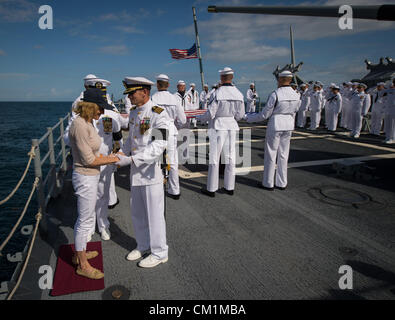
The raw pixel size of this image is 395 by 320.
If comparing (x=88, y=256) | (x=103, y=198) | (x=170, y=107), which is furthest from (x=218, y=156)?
(x=88, y=256)

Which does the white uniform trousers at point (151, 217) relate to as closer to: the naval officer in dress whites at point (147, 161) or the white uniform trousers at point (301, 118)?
the naval officer in dress whites at point (147, 161)

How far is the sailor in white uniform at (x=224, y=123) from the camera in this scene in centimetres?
523

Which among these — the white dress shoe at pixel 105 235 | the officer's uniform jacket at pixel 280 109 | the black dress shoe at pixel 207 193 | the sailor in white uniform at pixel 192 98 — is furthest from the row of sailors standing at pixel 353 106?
the white dress shoe at pixel 105 235

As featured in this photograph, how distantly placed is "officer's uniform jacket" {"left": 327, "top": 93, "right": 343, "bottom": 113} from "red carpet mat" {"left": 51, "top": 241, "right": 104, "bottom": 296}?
13.9 metres

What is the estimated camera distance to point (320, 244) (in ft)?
12.3

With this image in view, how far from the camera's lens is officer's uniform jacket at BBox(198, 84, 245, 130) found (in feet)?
17.1

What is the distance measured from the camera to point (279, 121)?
5.52 metres

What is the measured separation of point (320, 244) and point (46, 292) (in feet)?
11.3

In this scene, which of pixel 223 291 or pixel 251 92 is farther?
pixel 251 92

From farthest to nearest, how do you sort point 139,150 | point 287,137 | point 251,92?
point 251,92 < point 287,137 < point 139,150

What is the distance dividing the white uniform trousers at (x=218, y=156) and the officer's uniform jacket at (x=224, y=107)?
0.15 m

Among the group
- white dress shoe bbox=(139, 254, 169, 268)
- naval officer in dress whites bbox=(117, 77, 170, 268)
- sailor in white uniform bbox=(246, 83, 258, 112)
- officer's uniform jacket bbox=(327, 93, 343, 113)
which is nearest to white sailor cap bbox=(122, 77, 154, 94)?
naval officer in dress whites bbox=(117, 77, 170, 268)
